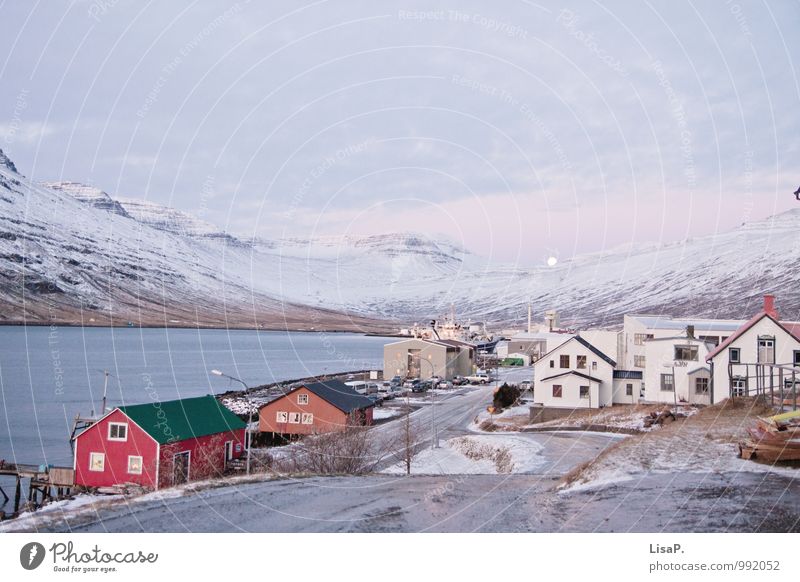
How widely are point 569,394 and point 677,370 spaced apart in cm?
291

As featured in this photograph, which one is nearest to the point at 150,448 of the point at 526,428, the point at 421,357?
the point at 526,428

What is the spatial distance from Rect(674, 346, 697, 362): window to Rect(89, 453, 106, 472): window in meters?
13.9

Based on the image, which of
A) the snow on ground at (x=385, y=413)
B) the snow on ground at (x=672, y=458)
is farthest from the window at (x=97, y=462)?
the snow on ground at (x=385, y=413)

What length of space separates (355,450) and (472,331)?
199ft

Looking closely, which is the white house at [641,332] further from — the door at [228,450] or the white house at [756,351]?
the door at [228,450]

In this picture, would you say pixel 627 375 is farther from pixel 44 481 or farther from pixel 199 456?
pixel 44 481

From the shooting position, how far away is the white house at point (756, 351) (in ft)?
45.8

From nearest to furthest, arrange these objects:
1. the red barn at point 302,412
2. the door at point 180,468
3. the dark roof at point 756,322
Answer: the door at point 180,468 < the dark roof at point 756,322 < the red barn at point 302,412

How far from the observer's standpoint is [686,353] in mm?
17844

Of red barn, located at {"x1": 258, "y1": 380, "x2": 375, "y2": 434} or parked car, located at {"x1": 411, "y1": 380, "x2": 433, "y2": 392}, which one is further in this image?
parked car, located at {"x1": 411, "y1": 380, "x2": 433, "y2": 392}

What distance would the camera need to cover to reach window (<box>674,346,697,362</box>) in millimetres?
17703

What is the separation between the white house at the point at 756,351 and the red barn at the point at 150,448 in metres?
10.3

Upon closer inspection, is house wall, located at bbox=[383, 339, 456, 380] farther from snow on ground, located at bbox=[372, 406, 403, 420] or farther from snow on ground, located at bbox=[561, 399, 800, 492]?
snow on ground, located at bbox=[561, 399, 800, 492]

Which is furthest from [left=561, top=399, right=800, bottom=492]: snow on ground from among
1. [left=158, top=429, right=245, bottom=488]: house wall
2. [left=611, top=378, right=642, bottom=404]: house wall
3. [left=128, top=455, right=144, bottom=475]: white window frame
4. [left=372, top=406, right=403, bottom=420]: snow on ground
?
[left=372, top=406, right=403, bottom=420]: snow on ground
